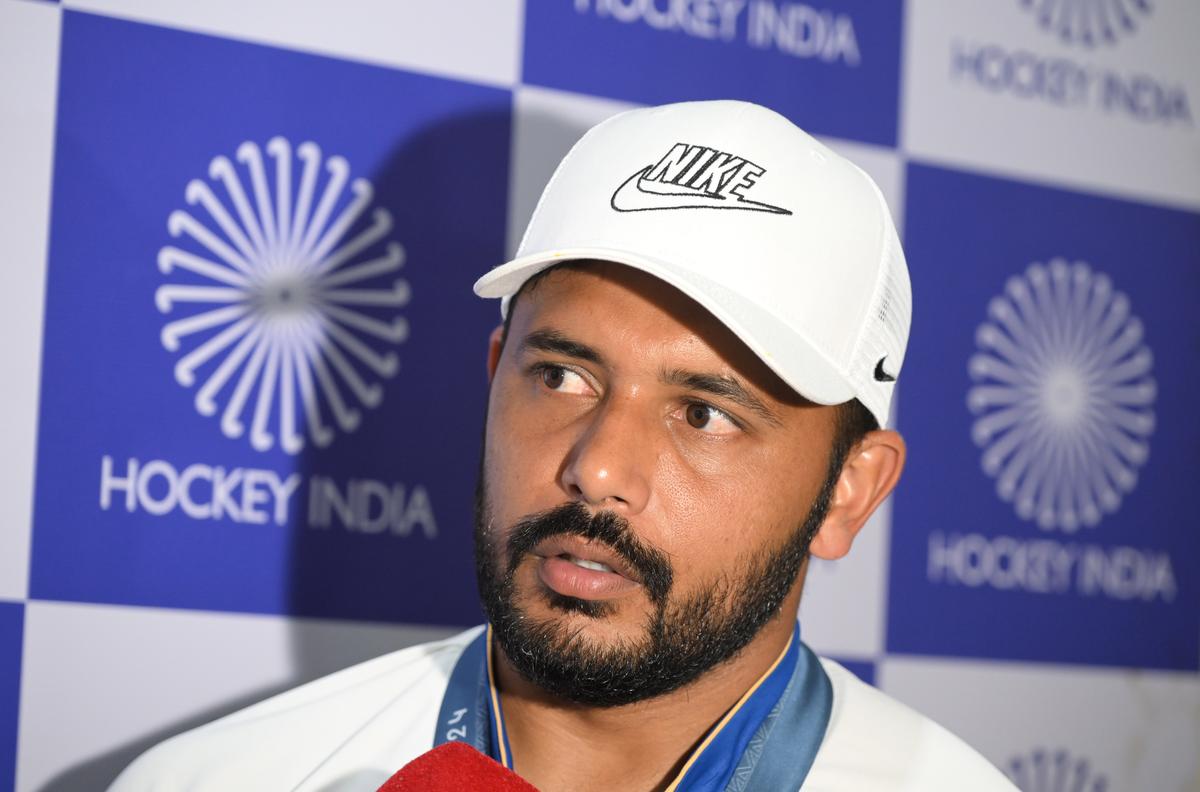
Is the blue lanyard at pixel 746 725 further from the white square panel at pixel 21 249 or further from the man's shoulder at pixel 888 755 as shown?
the white square panel at pixel 21 249

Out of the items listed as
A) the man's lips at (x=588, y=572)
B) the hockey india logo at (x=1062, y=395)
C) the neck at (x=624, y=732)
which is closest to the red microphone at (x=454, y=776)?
the man's lips at (x=588, y=572)

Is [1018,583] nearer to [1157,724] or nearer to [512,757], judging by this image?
[1157,724]

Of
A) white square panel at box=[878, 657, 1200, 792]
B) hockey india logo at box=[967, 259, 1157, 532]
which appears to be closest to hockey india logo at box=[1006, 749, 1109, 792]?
white square panel at box=[878, 657, 1200, 792]

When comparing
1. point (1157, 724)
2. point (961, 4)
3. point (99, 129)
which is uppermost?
point (961, 4)

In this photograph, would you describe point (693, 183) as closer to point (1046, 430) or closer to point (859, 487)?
point (859, 487)

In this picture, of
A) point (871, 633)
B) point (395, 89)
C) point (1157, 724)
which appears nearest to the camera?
point (395, 89)

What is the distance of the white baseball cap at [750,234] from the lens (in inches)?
43.1

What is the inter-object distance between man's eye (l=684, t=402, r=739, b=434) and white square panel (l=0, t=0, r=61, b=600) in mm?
635

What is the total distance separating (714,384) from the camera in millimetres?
1105

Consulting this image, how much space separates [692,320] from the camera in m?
1.11

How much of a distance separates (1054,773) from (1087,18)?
987mm

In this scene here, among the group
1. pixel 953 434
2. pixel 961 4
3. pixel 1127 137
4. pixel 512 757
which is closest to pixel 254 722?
pixel 512 757

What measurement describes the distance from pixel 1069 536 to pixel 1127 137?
21.5 inches

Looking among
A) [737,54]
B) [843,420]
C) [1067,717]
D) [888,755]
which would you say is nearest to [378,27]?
[737,54]
